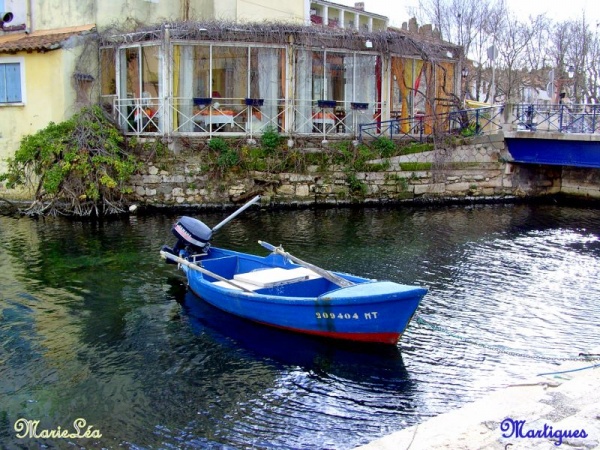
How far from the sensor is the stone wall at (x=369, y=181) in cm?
2367

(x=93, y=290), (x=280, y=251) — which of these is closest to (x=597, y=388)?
(x=280, y=251)

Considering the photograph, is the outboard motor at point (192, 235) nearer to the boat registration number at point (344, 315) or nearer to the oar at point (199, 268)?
the oar at point (199, 268)

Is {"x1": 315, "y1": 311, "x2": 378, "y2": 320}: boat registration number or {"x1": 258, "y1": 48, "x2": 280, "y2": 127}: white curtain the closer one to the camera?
{"x1": 315, "y1": 311, "x2": 378, "y2": 320}: boat registration number

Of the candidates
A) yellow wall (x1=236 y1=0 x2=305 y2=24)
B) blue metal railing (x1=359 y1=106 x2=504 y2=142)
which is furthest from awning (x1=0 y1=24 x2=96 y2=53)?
blue metal railing (x1=359 y1=106 x2=504 y2=142)

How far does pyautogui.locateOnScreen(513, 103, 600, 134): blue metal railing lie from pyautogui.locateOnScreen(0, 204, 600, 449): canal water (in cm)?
664

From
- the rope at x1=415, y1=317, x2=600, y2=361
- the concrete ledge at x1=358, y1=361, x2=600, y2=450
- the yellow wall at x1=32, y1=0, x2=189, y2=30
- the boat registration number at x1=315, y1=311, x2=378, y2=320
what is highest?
the yellow wall at x1=32, y1=0, x2=189, y2=30

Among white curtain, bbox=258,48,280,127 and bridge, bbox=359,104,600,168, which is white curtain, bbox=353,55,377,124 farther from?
white curtain, bbox=258,48,280,127

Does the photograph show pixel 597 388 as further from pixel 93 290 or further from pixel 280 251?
pixel 93 290

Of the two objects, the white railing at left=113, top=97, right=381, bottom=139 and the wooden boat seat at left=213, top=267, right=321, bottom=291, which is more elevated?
the white railing at left=113, top=97, right=381, bottom=139

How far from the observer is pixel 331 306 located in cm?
1051

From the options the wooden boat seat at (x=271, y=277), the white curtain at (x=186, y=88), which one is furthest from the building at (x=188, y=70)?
the wooden boat seat at (x=271, y=277)

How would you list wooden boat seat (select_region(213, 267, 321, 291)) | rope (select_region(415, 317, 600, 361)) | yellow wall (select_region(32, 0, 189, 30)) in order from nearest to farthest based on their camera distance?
1. rope (select_region(415, 317, 600, 361))
2. wooden boat seat (select_region(213, 267, 321, 291))
3. yellow wall (select_region(32, 0, 189, 30))

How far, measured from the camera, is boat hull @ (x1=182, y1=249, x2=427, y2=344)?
10172 millimetres

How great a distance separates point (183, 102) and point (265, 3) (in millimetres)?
6760
